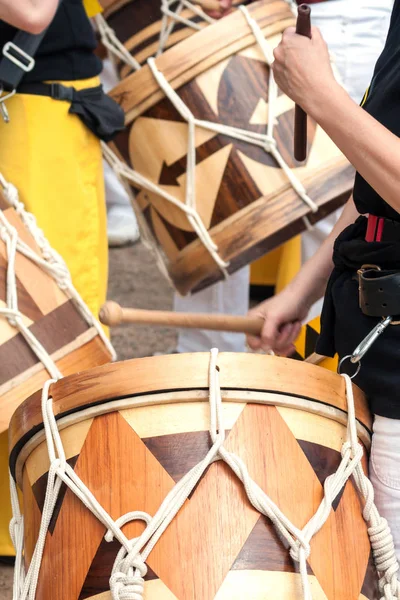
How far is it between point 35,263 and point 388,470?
2.61ft

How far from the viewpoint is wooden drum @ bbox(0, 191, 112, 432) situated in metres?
1.54

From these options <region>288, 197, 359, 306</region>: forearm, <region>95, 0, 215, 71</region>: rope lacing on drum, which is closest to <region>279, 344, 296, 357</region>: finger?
<region>288, 197, 359, 306</region>: forearm

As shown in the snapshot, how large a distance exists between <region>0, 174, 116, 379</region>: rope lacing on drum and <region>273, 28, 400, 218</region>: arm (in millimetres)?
628

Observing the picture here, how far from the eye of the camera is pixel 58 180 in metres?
2.01

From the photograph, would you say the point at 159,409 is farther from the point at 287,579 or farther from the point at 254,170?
the point at 254,170

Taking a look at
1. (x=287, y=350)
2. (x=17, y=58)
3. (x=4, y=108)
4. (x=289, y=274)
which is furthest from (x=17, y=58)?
(x=289, y=274)

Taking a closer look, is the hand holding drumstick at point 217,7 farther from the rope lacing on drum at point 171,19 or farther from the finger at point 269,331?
the finger at point 269,331

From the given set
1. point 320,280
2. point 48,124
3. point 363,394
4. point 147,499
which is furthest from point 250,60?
point 147,499

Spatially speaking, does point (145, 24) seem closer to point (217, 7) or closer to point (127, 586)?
point (217, 7)

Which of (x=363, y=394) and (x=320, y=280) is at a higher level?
(x=320, y=280)

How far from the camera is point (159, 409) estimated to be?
3.68 ft

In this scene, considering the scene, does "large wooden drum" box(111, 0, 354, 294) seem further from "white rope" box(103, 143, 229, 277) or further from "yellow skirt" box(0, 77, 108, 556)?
"yellow skirt" box(0, 77, 108, 556)

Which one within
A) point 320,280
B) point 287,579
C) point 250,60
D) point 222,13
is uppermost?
point 222,13

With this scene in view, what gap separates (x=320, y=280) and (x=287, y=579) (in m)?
0.58
